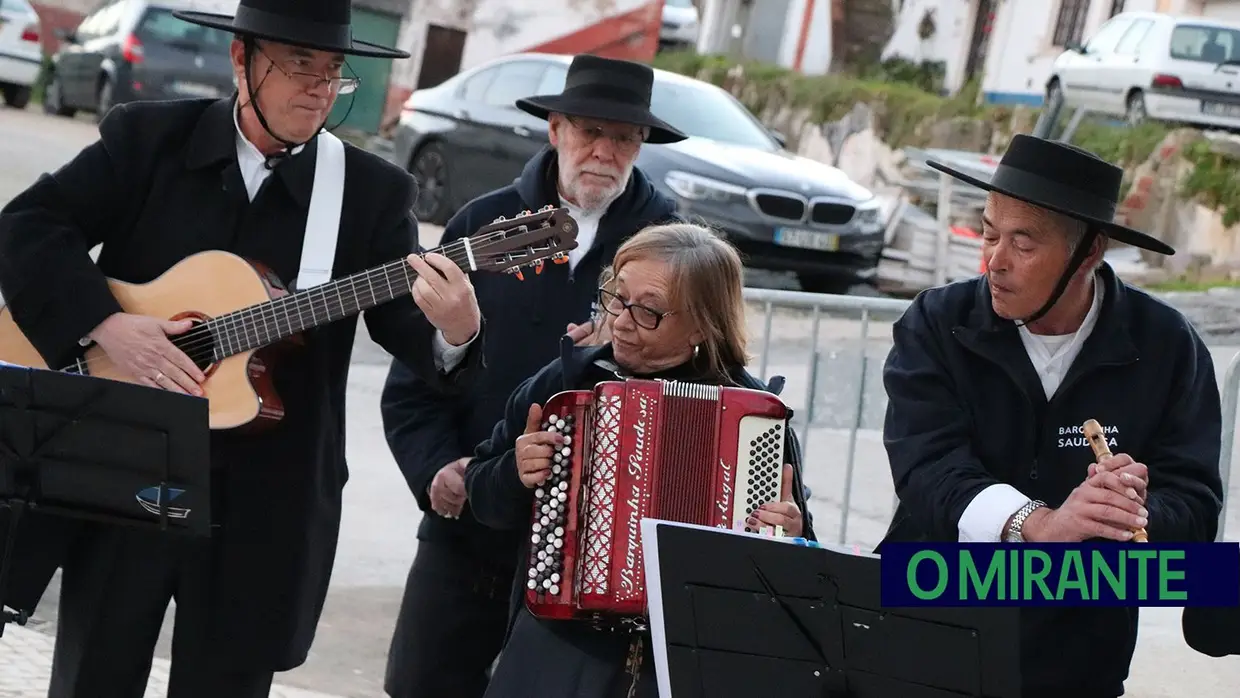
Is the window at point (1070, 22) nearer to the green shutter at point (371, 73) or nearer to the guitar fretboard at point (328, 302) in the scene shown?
the green shutter at point (371, 73)

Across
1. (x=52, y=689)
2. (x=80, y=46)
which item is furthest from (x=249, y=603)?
(x=80, y=46)

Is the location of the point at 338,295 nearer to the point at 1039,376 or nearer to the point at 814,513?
the point at 1039,376

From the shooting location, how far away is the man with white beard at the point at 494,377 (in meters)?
4.58

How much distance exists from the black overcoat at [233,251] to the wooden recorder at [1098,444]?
142 cm

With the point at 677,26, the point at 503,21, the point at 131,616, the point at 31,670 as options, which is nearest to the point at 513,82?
the point at 31,670

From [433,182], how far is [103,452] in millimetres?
11995

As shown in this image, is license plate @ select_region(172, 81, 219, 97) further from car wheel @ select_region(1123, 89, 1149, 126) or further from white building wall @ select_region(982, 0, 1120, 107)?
white building wall @ select_region(982, 0, 1120, 107)

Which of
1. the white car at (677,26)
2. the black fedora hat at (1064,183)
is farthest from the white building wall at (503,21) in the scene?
the black fedora hat at (1064,183)

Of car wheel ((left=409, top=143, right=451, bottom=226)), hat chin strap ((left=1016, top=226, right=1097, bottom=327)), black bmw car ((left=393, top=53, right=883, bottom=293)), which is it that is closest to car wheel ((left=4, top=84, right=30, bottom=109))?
car wheel ((left=409, top=143, right=451, bottom=226))

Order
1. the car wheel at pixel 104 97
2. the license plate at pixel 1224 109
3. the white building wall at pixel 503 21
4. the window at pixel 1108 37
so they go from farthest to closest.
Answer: the white building wall at pixel 503 21 → the window at pixel 1108 37 → the car wheel at pixel 104 97 → the license plate at pixel 1224 109

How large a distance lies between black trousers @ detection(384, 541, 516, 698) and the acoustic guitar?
0.71 meters

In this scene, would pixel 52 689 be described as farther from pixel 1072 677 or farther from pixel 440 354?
pixel 1072 677

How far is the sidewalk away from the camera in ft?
18.7

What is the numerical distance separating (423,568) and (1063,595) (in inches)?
82.4
